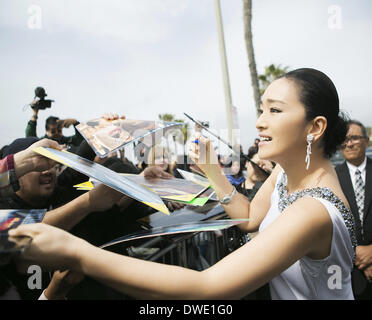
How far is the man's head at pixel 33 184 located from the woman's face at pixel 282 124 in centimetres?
125

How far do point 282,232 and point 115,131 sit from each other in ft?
2.53

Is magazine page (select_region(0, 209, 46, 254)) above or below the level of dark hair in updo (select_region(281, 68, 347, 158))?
below

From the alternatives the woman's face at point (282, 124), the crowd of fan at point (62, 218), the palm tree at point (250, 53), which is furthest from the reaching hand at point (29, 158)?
the palm tree at point (250, 53)

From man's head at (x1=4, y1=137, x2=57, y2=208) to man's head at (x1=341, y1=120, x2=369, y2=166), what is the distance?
10.2 ft

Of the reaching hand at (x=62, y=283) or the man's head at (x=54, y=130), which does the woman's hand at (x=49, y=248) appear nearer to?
the reaching hand at (x=62, y=283)

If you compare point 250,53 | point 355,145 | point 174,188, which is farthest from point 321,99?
point 250,53

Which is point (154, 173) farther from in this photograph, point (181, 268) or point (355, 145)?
point (355, 145)

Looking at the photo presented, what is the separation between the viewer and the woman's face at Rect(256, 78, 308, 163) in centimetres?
117

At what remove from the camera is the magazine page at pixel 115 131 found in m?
1.06

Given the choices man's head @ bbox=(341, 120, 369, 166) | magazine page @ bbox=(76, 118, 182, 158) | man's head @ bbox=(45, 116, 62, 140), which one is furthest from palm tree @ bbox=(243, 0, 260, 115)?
magazine page @ bbox=(76, 118, 182, 158)

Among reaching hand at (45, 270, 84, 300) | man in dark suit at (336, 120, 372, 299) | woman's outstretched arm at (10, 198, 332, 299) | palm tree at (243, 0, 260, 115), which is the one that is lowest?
man in dark suit at (336, 120, 372, 299)

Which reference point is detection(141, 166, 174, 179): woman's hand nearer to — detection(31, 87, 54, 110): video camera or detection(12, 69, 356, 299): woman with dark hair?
detection(12, 69, 356, 299): woman with dark hair
